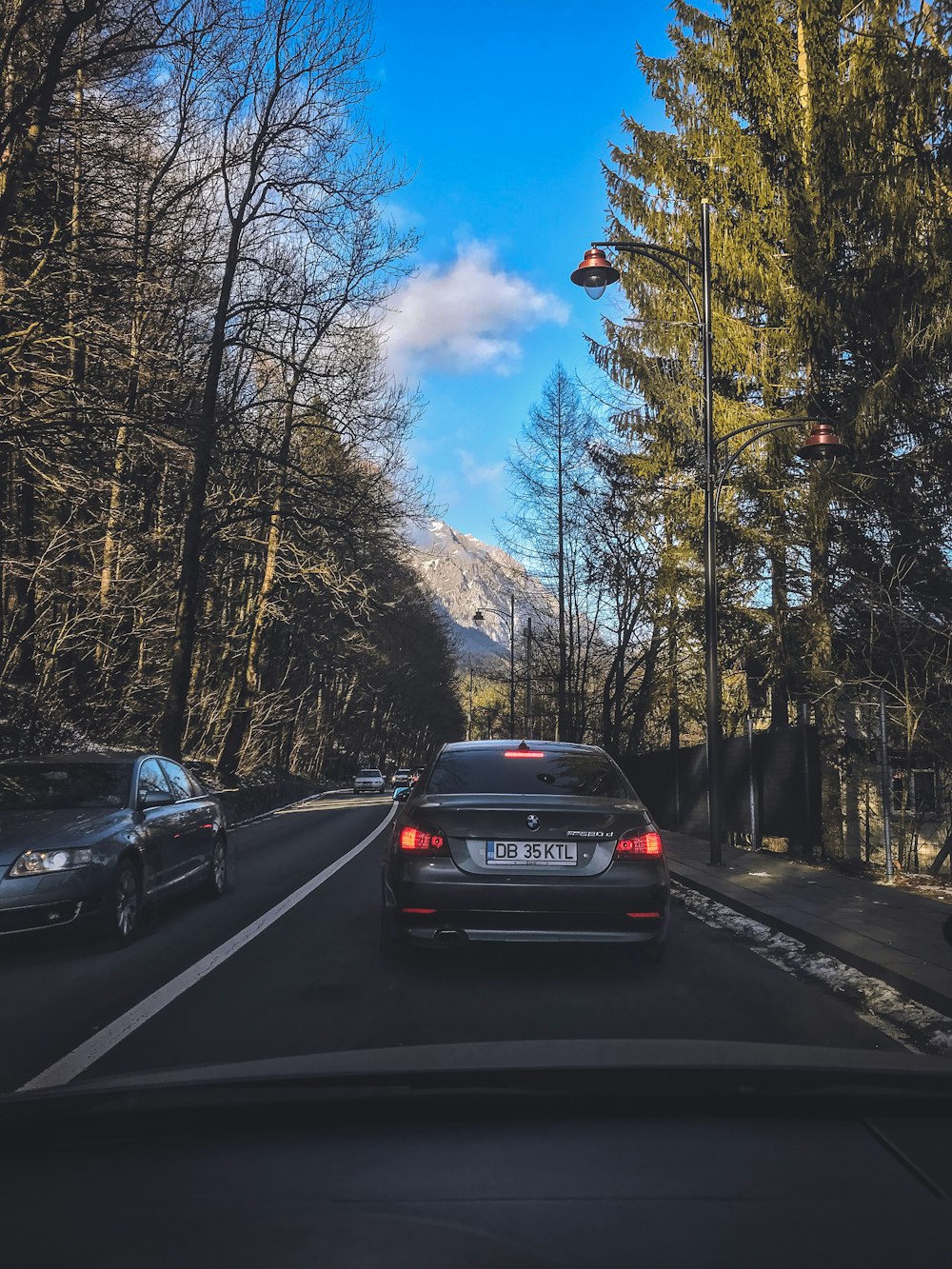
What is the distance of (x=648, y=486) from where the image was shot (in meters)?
20.8

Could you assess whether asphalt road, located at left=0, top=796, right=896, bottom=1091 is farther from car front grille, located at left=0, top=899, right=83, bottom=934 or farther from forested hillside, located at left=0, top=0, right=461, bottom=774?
forested hillside, located at left=0, top=0, right=461, bottom=774

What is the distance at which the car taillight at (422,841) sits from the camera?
20.4ft

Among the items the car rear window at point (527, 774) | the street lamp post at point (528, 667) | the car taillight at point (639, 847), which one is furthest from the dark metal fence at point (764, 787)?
the street lamp post at point (528, 667)

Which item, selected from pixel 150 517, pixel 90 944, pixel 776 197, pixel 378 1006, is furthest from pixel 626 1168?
pixel 150 517

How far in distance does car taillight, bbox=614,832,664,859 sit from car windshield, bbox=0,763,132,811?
4042 mm

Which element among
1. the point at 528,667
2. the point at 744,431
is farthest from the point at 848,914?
the point at 528,667

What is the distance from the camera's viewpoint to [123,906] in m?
7.53

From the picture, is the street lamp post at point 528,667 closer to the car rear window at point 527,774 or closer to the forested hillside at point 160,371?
the forested hillside at point 160,371

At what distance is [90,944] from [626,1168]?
643 cm

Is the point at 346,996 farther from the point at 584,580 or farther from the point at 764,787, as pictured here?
the point at 584,580

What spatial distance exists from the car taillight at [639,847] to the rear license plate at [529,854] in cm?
29

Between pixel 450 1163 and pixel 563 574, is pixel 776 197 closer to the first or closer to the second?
pixel 563 574

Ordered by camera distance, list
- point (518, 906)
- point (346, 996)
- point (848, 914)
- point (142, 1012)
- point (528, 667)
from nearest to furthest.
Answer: point (142, 1012), point (346, 996), point (518, 906), point (848, 914), point (528, 667)

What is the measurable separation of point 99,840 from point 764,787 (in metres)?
11.6
